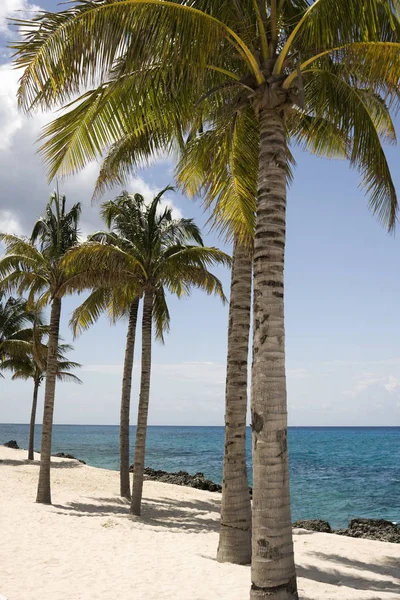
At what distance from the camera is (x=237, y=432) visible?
1110cm

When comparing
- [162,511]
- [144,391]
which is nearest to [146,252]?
[144,391]

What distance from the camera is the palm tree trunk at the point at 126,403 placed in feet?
67.4

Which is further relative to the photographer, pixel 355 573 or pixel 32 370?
pixel 32 370

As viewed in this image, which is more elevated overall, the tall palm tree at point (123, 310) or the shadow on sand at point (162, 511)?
the tall palm tree at point (123, 310)

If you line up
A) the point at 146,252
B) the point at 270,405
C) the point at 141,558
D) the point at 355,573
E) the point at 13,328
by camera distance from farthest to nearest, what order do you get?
the point at 13,328, the point at 146,252, the point at 355,573, the point at 141,558, the point at 270,405

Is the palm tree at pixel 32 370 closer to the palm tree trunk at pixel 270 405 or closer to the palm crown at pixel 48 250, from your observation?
the palm crown at pixel 48 250

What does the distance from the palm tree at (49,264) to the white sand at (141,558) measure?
2478 millimetres

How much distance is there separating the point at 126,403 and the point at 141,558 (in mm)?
10580

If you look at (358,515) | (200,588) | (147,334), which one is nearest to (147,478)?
(358,515)

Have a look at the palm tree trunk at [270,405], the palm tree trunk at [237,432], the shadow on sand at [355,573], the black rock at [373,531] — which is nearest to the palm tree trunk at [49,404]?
the palm tree trunk at [237,432]

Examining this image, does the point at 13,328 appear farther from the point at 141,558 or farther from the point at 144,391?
the point at 141,558

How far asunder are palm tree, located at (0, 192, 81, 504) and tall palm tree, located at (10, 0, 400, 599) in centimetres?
972

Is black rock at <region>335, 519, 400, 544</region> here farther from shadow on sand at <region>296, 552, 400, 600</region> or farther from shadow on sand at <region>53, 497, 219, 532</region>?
shadow on sand at <region>296, 552, 400, 600</region>

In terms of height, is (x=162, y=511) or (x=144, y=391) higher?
(x=144, y=391)
